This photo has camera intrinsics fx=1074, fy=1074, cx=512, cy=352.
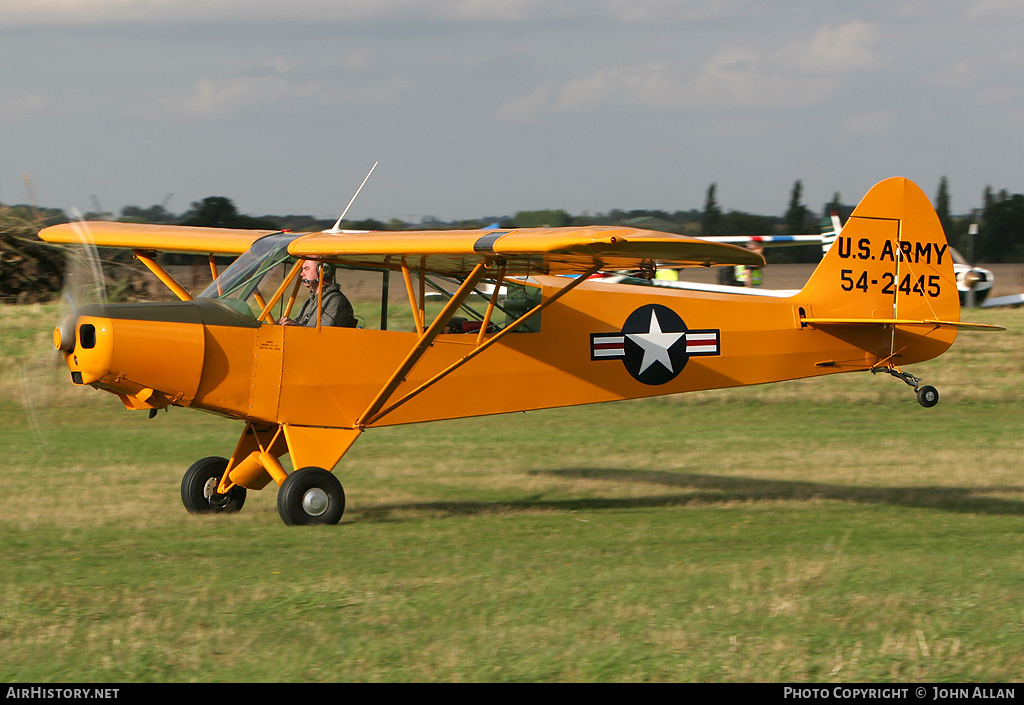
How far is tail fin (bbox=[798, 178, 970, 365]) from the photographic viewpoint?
1108 centimetres

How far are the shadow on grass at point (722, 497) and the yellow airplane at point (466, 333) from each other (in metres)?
0.96

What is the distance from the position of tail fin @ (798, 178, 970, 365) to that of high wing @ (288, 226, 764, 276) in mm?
2171

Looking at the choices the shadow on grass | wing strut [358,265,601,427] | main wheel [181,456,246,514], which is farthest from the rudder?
main wheel [181,456,246,514]

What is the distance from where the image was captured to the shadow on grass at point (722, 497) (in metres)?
10.1

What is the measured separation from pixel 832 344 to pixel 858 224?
1267 mm

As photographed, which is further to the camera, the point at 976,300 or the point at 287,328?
the point at 976,300

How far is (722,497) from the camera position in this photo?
11.0 m

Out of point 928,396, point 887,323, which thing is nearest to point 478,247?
point 887,323

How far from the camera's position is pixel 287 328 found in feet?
29.4

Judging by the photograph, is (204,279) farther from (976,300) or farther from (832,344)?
(976,300)

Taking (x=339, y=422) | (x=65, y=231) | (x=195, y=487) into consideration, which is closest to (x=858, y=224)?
(x=339, y=422)

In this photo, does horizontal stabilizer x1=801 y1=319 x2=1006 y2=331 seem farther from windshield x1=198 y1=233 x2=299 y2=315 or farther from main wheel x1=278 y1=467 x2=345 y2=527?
windshield x1=198 y1=233 x2=299 y2=315
